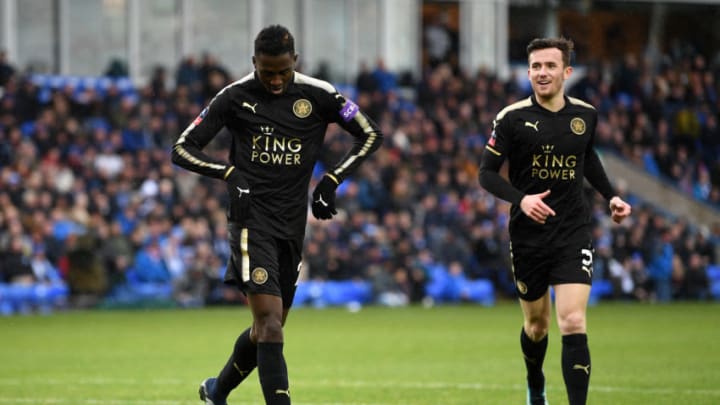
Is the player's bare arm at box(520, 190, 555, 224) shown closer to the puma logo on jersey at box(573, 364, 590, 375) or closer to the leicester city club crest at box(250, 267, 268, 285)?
the puma logo on jersey at box(573, 364, 590, 375)

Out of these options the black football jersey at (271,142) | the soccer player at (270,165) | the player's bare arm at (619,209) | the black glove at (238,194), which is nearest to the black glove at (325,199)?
the soccer player at (270,165)

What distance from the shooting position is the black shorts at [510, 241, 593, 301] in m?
9.10

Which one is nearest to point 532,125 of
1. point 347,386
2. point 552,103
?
point 552,103

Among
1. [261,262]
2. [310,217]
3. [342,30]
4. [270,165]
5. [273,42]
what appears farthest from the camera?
[342,30]

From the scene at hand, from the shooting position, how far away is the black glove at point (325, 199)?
27.8ft

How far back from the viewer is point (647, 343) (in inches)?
693

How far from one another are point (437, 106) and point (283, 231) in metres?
25.8

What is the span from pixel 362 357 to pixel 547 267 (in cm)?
684

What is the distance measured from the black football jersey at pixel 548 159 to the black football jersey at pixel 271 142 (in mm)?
1210

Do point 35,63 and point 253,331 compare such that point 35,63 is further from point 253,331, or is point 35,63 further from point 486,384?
point 253,331

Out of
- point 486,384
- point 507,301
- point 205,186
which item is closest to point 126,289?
point 205,186

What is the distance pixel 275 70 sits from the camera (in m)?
8.41

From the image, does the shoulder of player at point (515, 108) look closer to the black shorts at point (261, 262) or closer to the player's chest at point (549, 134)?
the player's chest at point (549, 134)

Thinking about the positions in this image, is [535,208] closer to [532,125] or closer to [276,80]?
[532,125]
